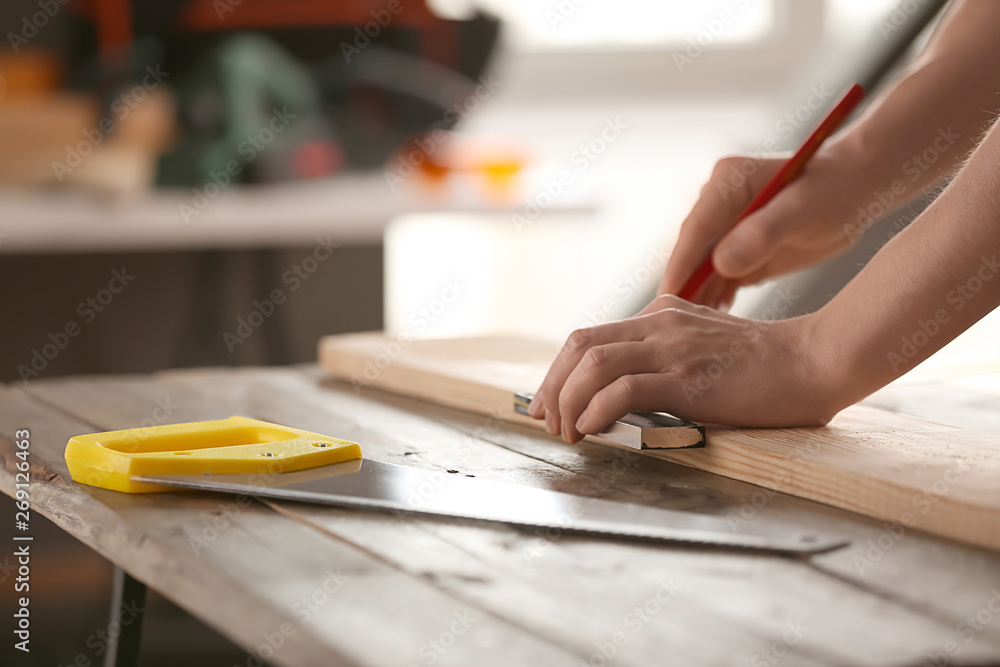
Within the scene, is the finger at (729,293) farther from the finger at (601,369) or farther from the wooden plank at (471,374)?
the finger at (601,369)

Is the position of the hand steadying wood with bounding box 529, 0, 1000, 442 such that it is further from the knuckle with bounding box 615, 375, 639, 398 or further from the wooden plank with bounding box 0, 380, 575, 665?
the wooden plank with bounding box 0, 380, 575, 665

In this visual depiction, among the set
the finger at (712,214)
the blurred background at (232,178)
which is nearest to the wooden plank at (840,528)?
the finger at (712,214)

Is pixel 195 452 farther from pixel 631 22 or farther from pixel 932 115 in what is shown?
pixel 631 22

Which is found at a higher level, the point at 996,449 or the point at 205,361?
the point at 996,449

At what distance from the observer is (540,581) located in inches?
23.3

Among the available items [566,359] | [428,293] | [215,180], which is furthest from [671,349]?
[428,293]

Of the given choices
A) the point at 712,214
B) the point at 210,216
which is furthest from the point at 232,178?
the point at 712,214

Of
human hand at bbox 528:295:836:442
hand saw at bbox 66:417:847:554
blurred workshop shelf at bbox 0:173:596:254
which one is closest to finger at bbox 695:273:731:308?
human hand at bbox 528:295:836:442

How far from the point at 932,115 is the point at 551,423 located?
0.51 m

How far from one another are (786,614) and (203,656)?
1.61 meters

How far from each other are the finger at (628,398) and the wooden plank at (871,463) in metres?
0.05

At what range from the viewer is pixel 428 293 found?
345 cm

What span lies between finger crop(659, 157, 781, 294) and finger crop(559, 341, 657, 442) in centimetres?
27

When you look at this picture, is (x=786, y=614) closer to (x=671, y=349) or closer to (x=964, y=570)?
(x=964, y=570)
